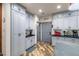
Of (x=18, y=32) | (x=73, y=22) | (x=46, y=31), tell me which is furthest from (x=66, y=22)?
(x=18, y=32)

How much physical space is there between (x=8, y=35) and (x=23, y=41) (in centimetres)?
53

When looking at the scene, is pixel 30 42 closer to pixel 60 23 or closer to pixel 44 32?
pixel 44 32

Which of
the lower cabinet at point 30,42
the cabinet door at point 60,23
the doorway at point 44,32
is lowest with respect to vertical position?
the lower cabinet at point 30,42

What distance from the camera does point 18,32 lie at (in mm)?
2428

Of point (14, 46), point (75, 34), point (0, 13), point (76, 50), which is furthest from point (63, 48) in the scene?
point (0, 13)

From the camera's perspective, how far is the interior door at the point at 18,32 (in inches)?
87.7

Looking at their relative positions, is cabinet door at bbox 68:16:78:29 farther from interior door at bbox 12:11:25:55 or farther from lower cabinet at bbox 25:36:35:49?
interior door at bbox 12:11:25:55

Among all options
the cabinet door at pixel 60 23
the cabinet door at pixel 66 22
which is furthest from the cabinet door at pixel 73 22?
the cabinet door at pixel 60 23

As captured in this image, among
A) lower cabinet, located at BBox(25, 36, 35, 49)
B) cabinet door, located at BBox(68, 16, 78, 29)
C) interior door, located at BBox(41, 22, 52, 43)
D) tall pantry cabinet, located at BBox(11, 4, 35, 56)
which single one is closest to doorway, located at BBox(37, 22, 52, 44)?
interior door, located at BBox(41, 22, 52, 43)

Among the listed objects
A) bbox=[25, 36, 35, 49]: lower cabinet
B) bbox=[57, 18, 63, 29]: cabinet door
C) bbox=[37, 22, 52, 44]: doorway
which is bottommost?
bbox=[25, 36, 35, 49]: lower cabinet

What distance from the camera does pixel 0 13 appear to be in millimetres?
2459

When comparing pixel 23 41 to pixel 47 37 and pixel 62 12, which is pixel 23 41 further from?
pixel 62 12

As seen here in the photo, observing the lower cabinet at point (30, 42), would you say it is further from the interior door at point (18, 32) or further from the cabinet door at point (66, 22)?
the cabinet door at point (66, 22)

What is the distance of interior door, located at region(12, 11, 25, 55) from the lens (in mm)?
2227
